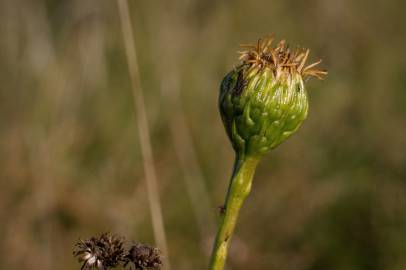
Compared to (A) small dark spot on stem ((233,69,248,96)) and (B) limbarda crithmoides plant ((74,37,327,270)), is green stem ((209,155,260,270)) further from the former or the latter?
(A) small dark spot on stem ((233,69,248,96))

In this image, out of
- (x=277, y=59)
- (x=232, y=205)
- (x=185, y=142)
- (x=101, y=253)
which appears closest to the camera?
(x=101, y=253)

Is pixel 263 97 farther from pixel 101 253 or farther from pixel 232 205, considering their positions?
pixel 101 253

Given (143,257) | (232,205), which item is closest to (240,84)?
(232,205)

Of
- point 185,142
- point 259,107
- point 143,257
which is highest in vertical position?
point 185,142

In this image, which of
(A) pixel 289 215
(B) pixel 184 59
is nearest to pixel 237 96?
(A) pixel 289 215

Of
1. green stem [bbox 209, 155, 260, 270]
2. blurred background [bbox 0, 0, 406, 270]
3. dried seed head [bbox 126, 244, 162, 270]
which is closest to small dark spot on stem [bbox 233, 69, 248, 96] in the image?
green stem [bbox 209, 155, 260, 270]

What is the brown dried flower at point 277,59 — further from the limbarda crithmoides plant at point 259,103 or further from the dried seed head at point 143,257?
the dried seed head at point 143,257

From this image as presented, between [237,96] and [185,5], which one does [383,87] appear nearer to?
[185,5]

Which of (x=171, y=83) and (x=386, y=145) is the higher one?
(x=171, y=83)
